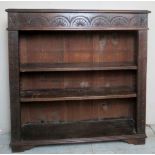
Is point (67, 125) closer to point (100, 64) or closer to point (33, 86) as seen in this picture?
point (33, 86)

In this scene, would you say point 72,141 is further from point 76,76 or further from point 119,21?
point 119,21

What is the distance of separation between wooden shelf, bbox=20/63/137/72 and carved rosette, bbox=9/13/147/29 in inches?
14.5

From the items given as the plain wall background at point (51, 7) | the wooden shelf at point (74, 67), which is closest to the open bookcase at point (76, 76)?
the wooden shelf at point (74, 67)

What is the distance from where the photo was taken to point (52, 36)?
253 centimetres

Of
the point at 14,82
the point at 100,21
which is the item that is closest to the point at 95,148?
the point at 14,82

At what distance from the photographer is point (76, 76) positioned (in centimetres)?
264

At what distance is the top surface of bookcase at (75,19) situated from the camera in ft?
6.96

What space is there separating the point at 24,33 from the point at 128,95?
45.9 inches

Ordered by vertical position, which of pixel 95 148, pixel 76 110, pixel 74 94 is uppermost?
pixel 74 94

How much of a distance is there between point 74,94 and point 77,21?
691 millimetres

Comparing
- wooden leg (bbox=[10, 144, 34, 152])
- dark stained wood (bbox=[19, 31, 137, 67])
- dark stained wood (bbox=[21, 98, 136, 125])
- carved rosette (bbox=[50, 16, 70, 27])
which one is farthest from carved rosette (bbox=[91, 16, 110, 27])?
wooden leg (bbox=[10, 144, 34, 152])

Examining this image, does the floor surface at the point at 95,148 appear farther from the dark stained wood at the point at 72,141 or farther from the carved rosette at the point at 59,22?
the carved rosette at the point at 59,22

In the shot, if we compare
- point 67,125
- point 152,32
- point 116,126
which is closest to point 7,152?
point 67,125

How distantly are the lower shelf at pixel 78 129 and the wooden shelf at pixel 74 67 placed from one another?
24.8 inches
